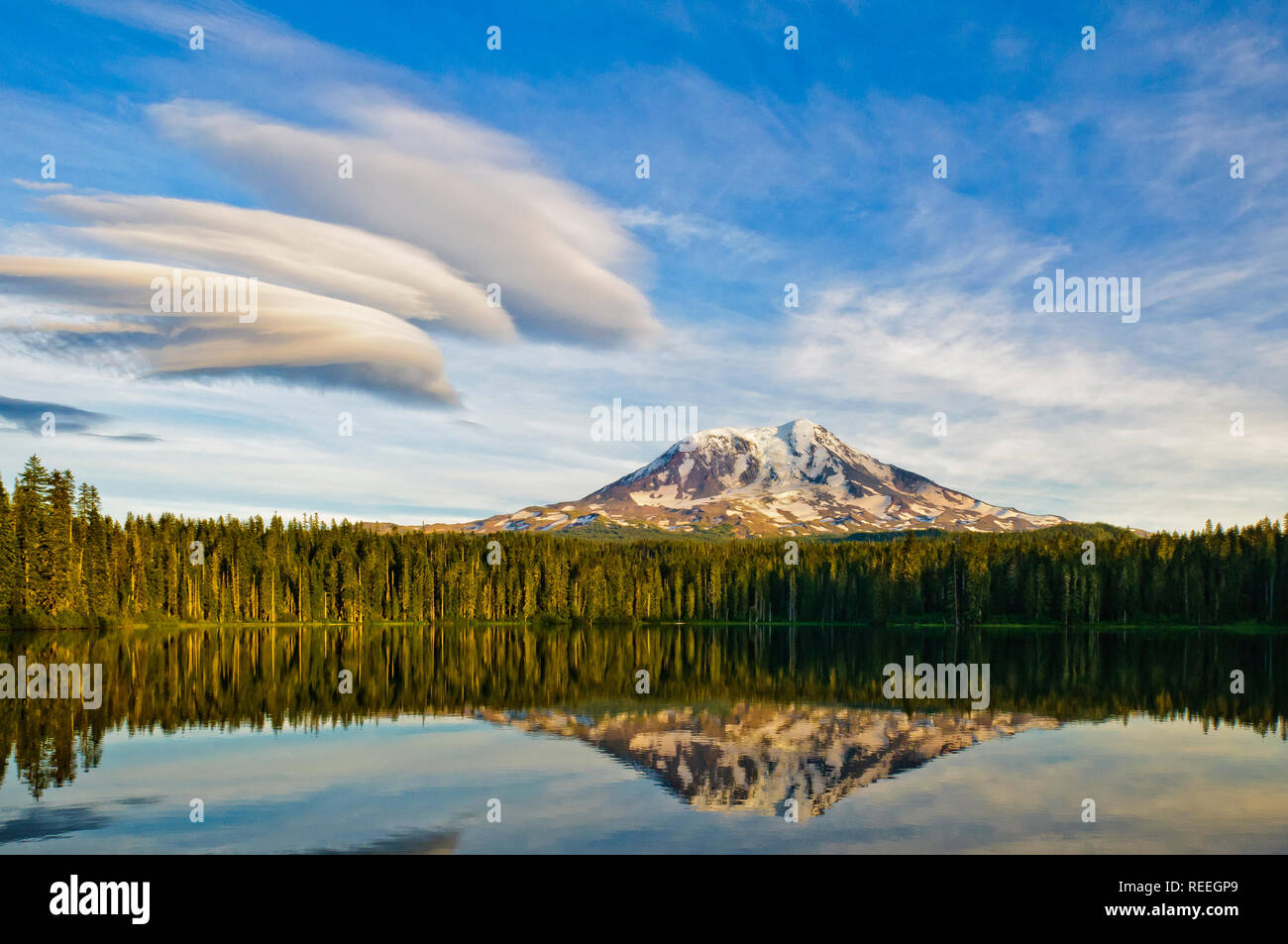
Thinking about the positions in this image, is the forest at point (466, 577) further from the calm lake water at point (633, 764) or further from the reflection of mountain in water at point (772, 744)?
the reflection of mountain in water at point (772, 744)

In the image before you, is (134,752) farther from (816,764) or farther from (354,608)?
(354,608)

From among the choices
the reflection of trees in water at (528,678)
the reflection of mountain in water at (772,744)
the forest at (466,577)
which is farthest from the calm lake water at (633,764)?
the forest at (466,577)

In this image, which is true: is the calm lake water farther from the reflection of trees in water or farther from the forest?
the forest

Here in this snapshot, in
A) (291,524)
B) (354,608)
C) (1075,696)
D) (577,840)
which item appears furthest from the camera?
(291,524)

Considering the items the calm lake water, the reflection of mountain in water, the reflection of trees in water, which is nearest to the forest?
the reflection of trees in water

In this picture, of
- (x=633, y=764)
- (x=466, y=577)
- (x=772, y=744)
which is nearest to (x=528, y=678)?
(x=772, y=744)

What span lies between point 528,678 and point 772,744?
33851mm

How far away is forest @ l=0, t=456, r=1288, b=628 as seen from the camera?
129500 millimetres

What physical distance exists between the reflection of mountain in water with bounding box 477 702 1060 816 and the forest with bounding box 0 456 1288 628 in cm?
10526

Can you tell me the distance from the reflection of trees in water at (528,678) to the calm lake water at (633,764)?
1.36 ft

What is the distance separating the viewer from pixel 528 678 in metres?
69.4

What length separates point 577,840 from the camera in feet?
77.9
